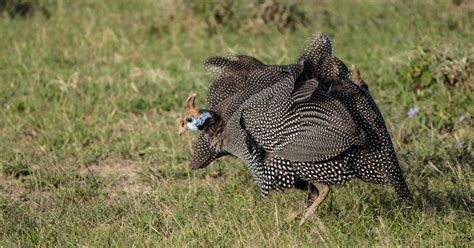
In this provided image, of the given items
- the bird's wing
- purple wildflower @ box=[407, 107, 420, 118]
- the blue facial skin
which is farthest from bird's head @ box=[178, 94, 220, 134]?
purple wildflower @ box=[407, 107, 420, 118]

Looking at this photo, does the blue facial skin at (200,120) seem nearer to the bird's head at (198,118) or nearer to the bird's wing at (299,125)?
the bird's head at (198,118)

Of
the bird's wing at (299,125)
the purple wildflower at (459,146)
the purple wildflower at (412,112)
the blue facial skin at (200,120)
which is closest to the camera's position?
the bird's wing at (299,125)

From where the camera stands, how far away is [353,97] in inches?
187

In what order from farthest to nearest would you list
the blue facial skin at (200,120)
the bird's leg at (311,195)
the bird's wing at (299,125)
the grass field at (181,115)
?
the bird's leg at (311,195) → the blue facial skin at (200,120) → the grass field at (181,115) → the bird's wing at (299,125)

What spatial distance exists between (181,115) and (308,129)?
2426 millimetres

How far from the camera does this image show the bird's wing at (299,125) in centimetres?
453

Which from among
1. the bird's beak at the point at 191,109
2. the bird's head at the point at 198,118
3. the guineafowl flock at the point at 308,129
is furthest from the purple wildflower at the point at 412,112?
the bird's beak at the point at 191,109

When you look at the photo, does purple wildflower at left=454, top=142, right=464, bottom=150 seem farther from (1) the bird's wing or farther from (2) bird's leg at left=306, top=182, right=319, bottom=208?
(1) the bird's wing

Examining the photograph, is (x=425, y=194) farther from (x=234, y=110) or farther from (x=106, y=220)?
(x=106, y=220)

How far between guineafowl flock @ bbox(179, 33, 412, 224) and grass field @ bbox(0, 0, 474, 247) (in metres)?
0.25

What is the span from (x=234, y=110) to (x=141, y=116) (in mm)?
2157

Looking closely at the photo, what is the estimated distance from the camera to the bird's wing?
4.53 m

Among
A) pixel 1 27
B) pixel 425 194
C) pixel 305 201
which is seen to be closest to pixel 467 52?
pixel 425 194

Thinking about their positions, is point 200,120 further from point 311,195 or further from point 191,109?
point 311,195
